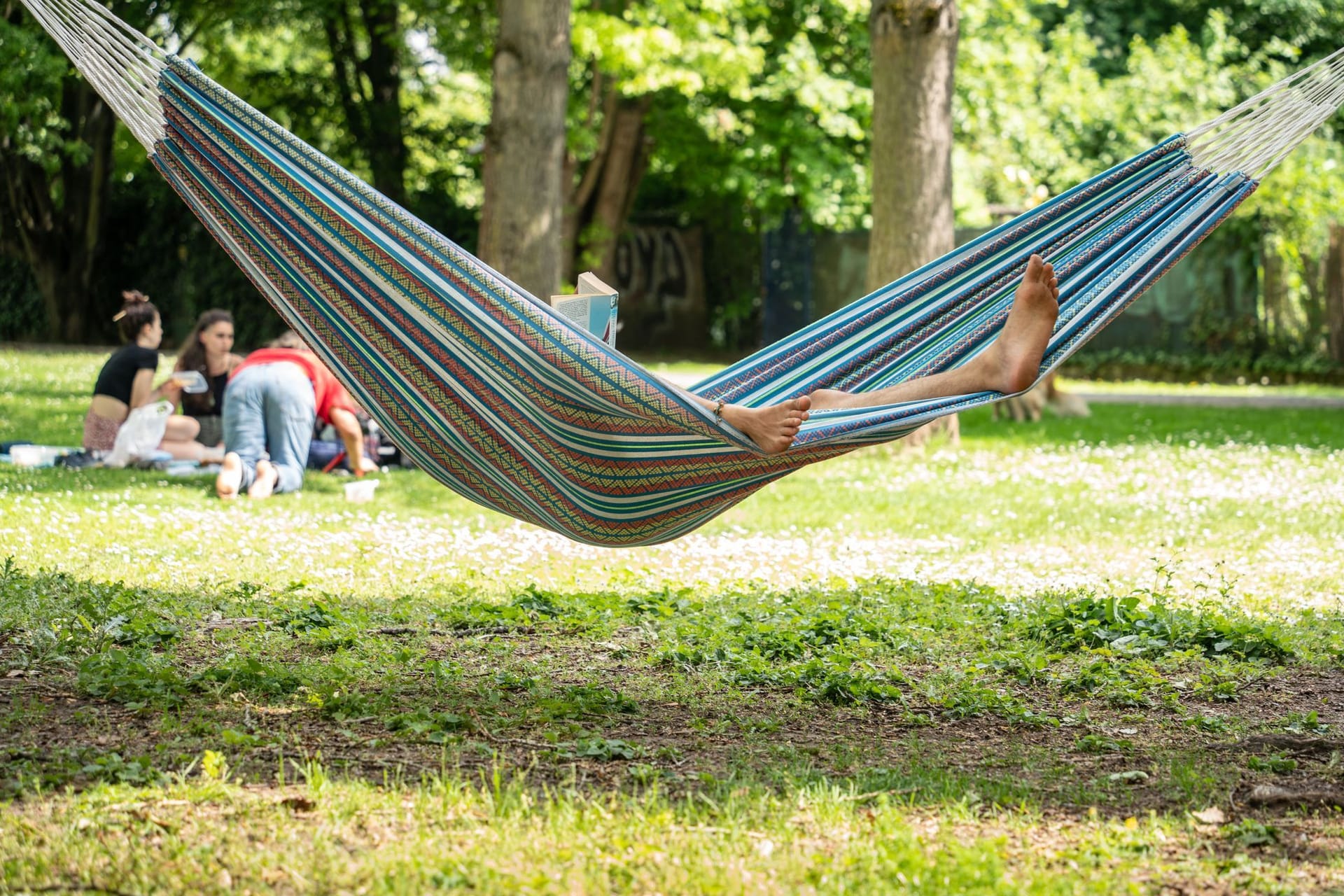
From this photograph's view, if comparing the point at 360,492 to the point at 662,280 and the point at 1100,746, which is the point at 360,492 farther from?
the point at 662,280

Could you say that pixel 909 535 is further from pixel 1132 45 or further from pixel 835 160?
pixel 1132 45

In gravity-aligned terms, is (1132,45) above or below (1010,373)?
above

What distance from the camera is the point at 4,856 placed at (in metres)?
2.15

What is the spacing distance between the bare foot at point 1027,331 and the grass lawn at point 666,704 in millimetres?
744

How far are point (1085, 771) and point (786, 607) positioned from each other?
1.39 meters

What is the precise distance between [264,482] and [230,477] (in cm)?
15

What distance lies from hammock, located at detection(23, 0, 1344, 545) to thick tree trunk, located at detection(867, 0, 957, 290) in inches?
154

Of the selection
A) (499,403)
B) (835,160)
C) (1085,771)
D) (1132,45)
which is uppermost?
(1132,45)

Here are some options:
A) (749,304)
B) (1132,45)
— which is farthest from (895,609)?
(1132,45)

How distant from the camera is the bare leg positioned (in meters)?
3.34

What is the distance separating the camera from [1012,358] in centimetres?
333

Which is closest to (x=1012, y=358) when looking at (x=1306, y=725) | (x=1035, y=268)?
(x=1035, y=268)

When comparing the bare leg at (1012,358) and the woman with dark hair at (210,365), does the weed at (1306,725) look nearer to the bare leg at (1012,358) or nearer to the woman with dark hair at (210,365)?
the bare leg at (1012,358)

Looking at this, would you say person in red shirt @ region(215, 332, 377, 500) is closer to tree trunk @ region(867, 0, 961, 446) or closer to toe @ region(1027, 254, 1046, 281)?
tree trunk @ region(867, 0, 961, 446)
